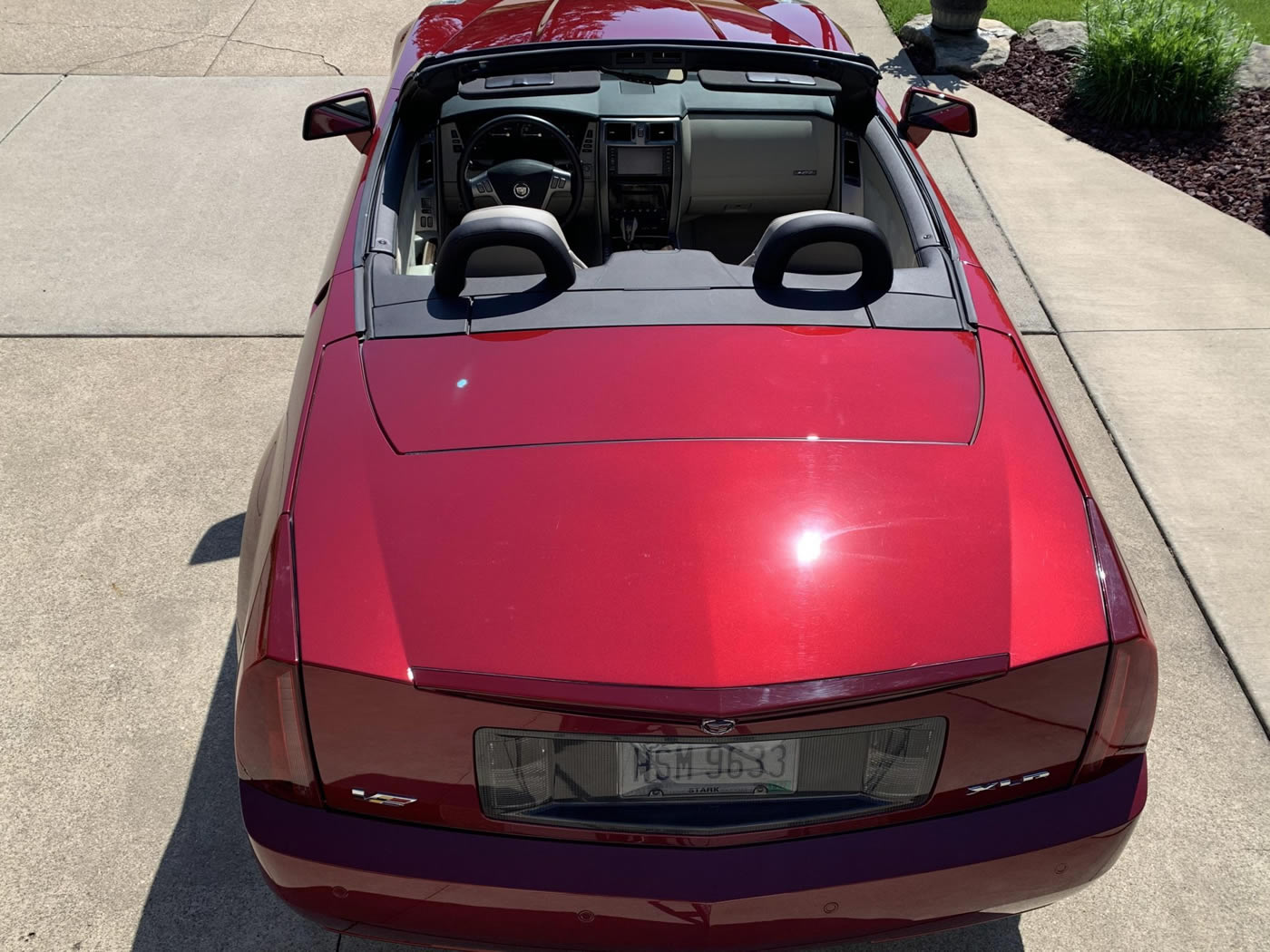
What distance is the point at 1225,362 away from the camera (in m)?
4.78

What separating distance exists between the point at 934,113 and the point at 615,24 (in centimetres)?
109

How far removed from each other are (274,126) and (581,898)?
5.87 m

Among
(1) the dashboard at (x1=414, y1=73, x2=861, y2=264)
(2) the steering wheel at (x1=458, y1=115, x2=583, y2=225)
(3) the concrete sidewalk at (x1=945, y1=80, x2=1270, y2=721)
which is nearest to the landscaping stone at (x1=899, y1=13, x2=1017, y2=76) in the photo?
(3) the concrete sidewalk at (x1=945, y1=80, x2=1270, y2=721)

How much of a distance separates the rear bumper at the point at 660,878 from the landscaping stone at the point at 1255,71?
23.8 feet

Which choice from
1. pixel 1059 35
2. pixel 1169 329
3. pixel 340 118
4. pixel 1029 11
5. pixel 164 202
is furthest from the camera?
pixel 1029 11

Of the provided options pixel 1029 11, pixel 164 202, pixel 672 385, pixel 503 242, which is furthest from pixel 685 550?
pixel 1029 11

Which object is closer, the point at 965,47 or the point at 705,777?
the point at 705,777

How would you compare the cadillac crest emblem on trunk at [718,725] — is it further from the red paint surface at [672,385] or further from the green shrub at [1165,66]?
the green shrub at [1165,66]

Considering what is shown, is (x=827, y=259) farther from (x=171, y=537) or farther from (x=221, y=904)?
(x=171, y=537)

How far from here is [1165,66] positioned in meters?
6.96

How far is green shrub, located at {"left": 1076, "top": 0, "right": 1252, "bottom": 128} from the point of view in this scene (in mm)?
6977

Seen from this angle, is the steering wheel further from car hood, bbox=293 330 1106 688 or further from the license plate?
the license plate

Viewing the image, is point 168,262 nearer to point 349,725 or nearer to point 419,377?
point 419,377

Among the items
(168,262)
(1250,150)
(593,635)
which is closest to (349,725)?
(593,635)
